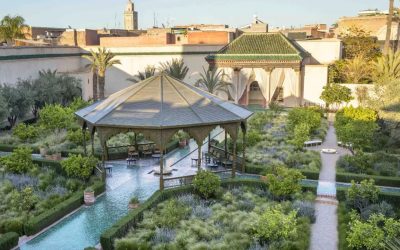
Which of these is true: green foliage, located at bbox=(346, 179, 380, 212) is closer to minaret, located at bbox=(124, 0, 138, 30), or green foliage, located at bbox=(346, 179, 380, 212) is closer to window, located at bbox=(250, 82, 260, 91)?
window, located at bbox=(250, 82, 260, 91)

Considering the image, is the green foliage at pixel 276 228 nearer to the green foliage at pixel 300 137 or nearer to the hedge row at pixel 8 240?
the hedge row at pixel 8 240

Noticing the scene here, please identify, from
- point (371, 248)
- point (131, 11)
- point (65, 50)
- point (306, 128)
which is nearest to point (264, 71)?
point (306, 128)

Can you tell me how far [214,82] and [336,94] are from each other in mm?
9947

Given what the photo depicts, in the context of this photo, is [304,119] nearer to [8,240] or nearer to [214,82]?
[214,82]

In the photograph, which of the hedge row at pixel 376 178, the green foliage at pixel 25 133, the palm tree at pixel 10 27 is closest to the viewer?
the hedge row at pixel 376 178

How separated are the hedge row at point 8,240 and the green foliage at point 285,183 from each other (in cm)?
883

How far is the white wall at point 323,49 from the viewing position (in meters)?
37.9

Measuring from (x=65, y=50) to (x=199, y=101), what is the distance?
1017 inches

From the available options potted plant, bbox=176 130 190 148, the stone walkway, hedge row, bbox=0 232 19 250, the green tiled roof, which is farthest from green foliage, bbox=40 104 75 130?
the stone walkway

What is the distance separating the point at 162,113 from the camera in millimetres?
15992

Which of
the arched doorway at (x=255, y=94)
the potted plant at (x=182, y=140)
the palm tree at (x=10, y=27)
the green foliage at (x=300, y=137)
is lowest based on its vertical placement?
the potted plant at (x=182, y=140)

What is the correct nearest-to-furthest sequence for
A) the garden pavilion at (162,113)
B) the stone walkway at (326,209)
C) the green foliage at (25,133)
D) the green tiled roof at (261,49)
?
the stone walkway at (326,209) < the garden pavilion at (162,113) < the green foliage at (25,133) < the green tiled roof at (261,49)

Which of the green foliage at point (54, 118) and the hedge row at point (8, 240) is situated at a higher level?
the green foliage at point (54, 118)

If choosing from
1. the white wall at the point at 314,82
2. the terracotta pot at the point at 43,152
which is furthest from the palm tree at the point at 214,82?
the terracotta pot at the point at 43,152
